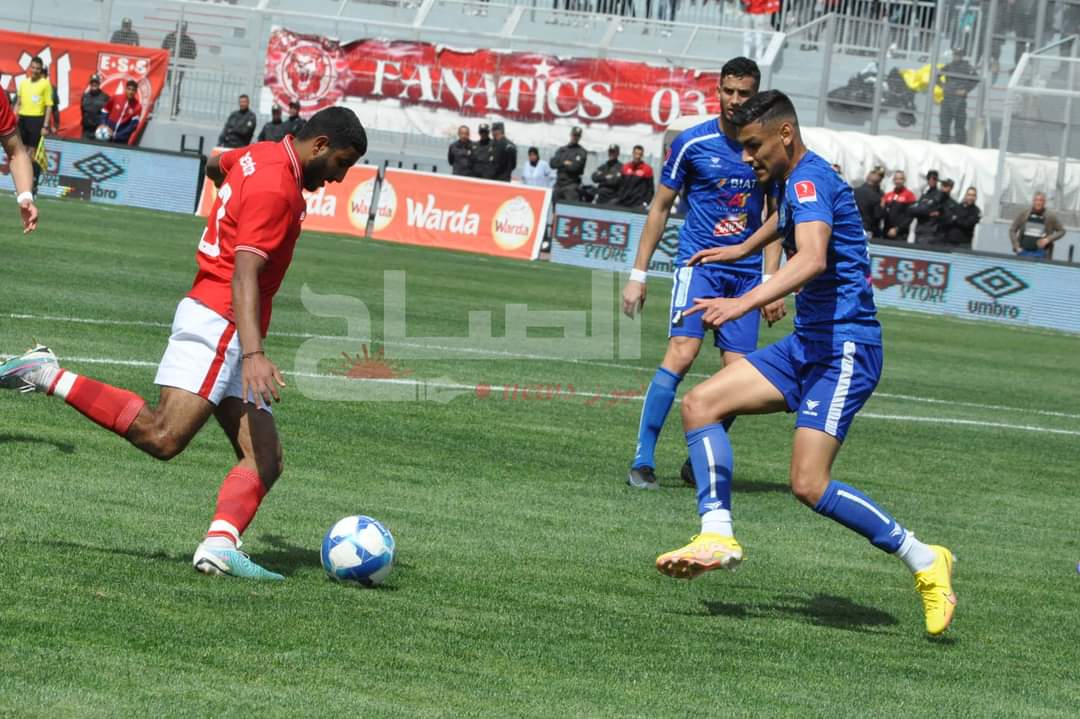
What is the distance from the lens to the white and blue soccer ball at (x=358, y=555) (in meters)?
6.22

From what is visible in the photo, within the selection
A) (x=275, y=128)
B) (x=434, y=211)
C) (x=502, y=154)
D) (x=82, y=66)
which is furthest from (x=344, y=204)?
(x=82, y=66)

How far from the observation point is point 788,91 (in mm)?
36656

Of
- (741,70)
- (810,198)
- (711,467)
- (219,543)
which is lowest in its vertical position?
(219,543)

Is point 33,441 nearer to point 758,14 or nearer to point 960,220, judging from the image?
point 960,220

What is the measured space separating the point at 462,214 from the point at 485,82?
735cm

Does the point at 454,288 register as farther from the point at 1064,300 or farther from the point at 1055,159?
the point at 1055,159

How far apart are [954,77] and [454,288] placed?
18.9 meters

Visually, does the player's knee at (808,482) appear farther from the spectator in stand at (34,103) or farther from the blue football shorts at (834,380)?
the spectator in stand at (34,103)

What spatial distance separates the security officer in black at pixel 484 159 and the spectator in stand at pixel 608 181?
6.79 feet

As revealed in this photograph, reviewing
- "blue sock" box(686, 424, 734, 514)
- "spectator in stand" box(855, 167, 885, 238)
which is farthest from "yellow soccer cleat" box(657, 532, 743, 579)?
"spectator in stand" box(855, 167, 885, 238)

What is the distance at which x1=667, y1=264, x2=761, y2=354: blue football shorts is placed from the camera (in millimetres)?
9555

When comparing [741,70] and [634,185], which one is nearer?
[741,70]

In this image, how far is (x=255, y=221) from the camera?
588 centimetres

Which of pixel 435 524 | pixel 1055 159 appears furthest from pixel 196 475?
pixel 1055 159
